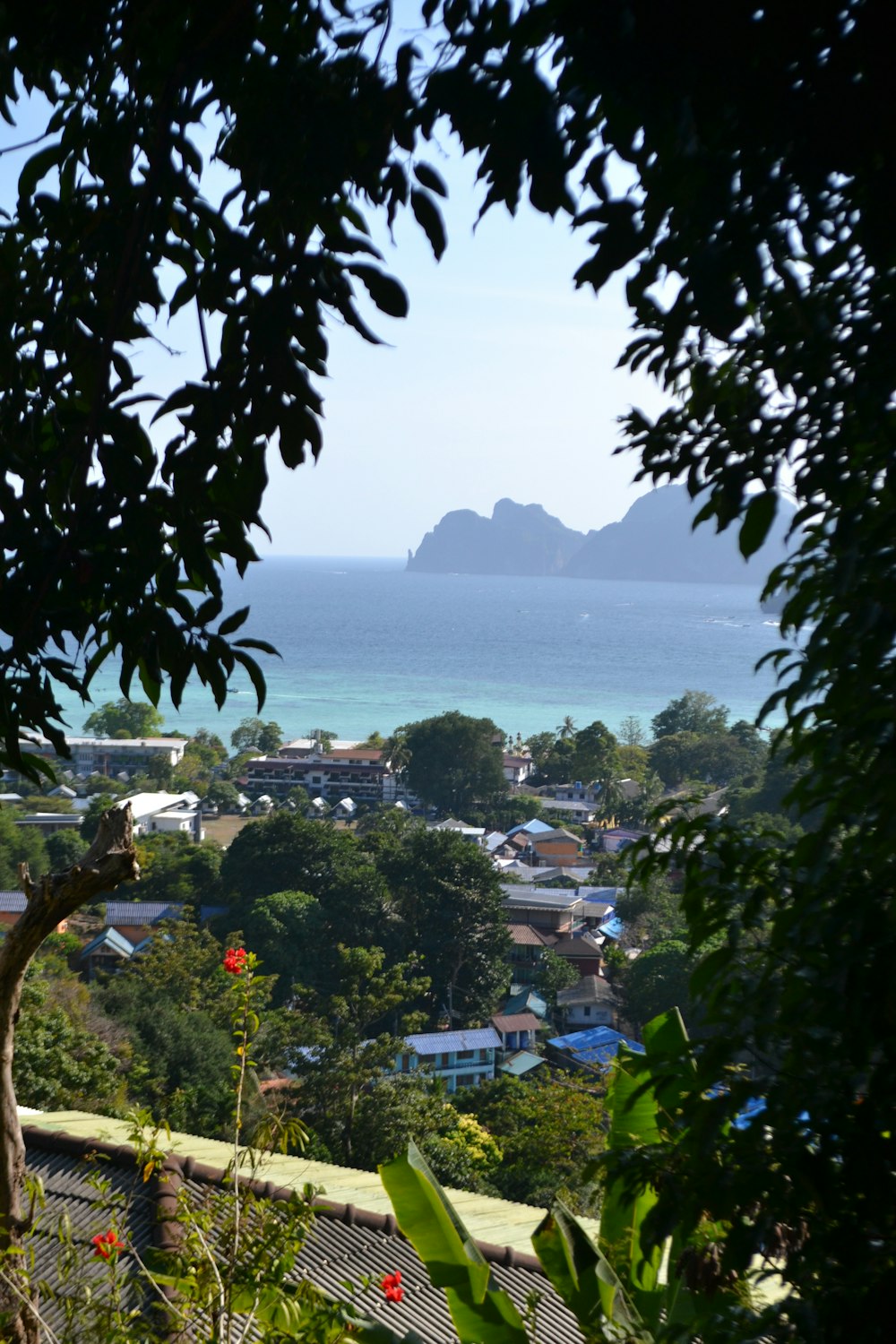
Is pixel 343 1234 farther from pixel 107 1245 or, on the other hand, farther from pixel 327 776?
pixel 327 776

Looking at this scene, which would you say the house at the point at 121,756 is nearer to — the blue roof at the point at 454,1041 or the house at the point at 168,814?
the house at the point at 168,814

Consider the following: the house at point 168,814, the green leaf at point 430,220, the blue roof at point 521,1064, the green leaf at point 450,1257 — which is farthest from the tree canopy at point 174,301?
the house at point 168,814

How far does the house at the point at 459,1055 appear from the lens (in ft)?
49.2

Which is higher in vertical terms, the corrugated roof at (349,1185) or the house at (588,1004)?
the corrugated roof at (349,1185)

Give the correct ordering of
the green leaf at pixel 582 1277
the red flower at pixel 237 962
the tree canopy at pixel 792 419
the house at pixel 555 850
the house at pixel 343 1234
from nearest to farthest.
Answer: the tree canopy at pixel 792 419 → the green leaf at pixel 582 1277 → the red flower at pixel 237 962 → the house at pixel 343 1234 → the house at pixel 555 850

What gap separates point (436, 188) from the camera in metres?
1.05

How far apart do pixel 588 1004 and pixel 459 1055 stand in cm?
302

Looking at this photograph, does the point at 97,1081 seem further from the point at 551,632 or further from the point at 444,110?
the point at 551,632

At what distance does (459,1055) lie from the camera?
50.9 ft

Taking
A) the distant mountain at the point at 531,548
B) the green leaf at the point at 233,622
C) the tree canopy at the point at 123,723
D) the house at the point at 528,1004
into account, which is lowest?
the house at the point at 528,1004

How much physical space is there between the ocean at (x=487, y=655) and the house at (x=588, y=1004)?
1298 cm

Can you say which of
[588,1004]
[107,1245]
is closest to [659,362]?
[107,1245]

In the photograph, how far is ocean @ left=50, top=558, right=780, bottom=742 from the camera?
5572 centimetres

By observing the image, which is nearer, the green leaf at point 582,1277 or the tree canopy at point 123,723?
the green leaf at point 582,1277
